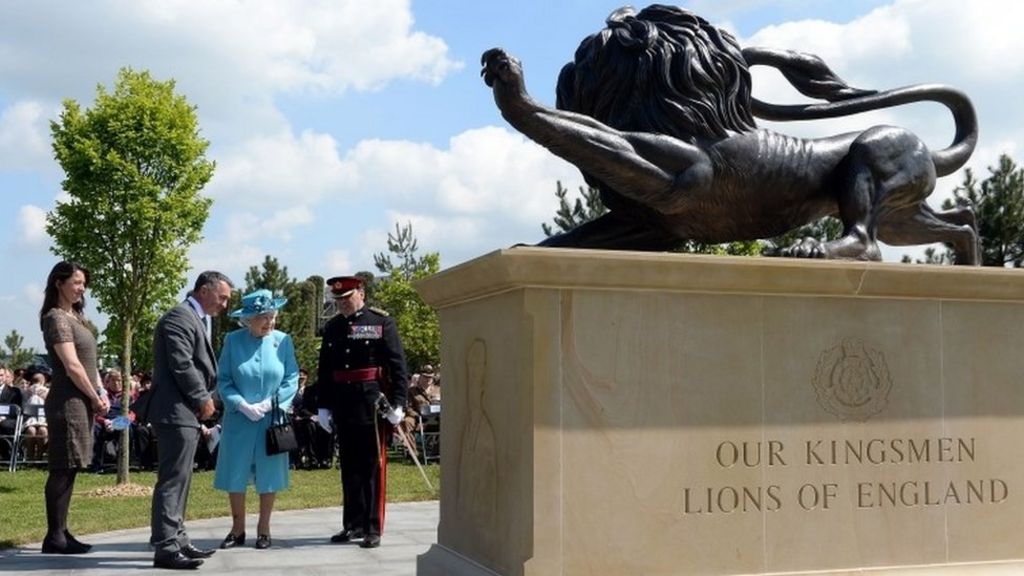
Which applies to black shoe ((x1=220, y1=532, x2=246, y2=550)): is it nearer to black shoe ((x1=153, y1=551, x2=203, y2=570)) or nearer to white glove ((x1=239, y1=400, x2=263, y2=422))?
white glove ((x1=239, y1=400, x2=263, y2=422))

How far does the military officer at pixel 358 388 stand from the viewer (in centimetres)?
845

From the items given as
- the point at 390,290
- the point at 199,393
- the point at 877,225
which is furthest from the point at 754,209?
the point at 390,290

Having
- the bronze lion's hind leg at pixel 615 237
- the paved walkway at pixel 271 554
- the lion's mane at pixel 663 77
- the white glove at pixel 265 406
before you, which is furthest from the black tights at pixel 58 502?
the lion's mane at pixel 663 77

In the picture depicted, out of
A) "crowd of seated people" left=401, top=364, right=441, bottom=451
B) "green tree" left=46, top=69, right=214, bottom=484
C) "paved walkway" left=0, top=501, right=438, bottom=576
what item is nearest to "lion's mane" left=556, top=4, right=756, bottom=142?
"paved walkway" left=0, top=501, right=438, bottom=576

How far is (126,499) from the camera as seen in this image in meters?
11.9

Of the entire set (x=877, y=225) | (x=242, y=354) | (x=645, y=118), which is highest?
(x=645, y=118)

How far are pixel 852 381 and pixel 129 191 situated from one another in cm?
1010

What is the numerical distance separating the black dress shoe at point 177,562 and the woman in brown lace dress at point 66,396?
103 cm

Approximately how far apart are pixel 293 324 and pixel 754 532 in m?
48.8

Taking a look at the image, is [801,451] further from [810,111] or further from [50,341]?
[50,341]

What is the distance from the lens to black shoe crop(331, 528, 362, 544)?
8.33 metres

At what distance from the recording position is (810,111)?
616 cm

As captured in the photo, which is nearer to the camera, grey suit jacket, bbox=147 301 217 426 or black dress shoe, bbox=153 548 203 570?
black dress shoe, bbox=153 548 203 570

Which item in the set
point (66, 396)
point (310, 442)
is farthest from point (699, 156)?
point (310, 442)
